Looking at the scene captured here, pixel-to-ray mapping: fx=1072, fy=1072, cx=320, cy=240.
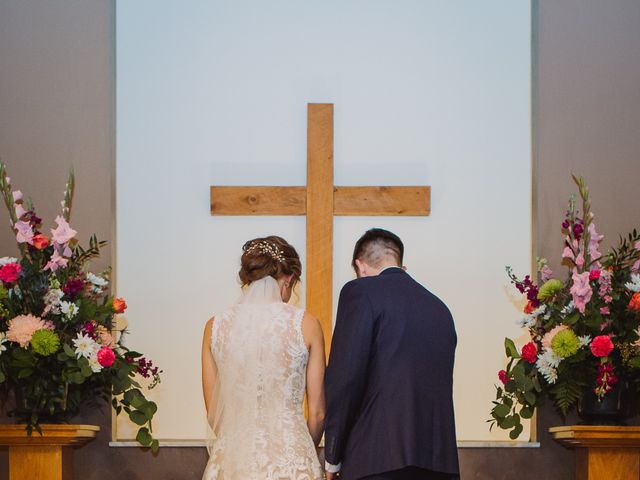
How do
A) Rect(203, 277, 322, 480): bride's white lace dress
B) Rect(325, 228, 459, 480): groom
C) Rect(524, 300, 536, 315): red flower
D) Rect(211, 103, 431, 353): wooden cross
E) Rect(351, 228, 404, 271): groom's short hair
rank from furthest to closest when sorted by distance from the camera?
1. Rect(211, 103, 431, 353): wooden cross
2. Rect(524, 300, 536, 315): red flower
3. Rect(351, 228, 404, 271): groom's short hair
4. Rect(203, 277, 322, 480): bride's white lace dress
5. Rect(325, 228, 459, 480): groom

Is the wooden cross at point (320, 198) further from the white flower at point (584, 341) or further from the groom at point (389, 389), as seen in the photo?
the groom at point (389, 389)

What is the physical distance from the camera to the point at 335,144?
6535 mm

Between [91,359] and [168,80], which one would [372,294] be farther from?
[168,80]

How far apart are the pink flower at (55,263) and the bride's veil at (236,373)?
1181 millimetres

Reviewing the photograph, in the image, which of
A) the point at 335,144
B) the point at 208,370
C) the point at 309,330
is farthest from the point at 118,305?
the point at 335,144

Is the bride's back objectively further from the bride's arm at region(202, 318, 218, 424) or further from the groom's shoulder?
the groom's shoulder

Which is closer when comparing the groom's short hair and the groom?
the groom

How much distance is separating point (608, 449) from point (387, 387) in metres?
1.71

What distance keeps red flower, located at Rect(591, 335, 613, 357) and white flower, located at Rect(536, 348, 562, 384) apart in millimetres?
212

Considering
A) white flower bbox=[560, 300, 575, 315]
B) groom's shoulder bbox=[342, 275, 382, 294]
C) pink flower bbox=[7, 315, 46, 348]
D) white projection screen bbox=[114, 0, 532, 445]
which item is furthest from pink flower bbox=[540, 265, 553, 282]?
pink flower bbox=[7, 315, 46, 348]

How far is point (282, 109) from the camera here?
258 inches

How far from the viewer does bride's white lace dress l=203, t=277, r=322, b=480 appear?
4.55m

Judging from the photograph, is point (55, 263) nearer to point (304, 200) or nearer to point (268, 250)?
point (268, 250)

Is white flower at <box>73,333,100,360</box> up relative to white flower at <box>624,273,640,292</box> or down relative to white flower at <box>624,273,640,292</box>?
down
